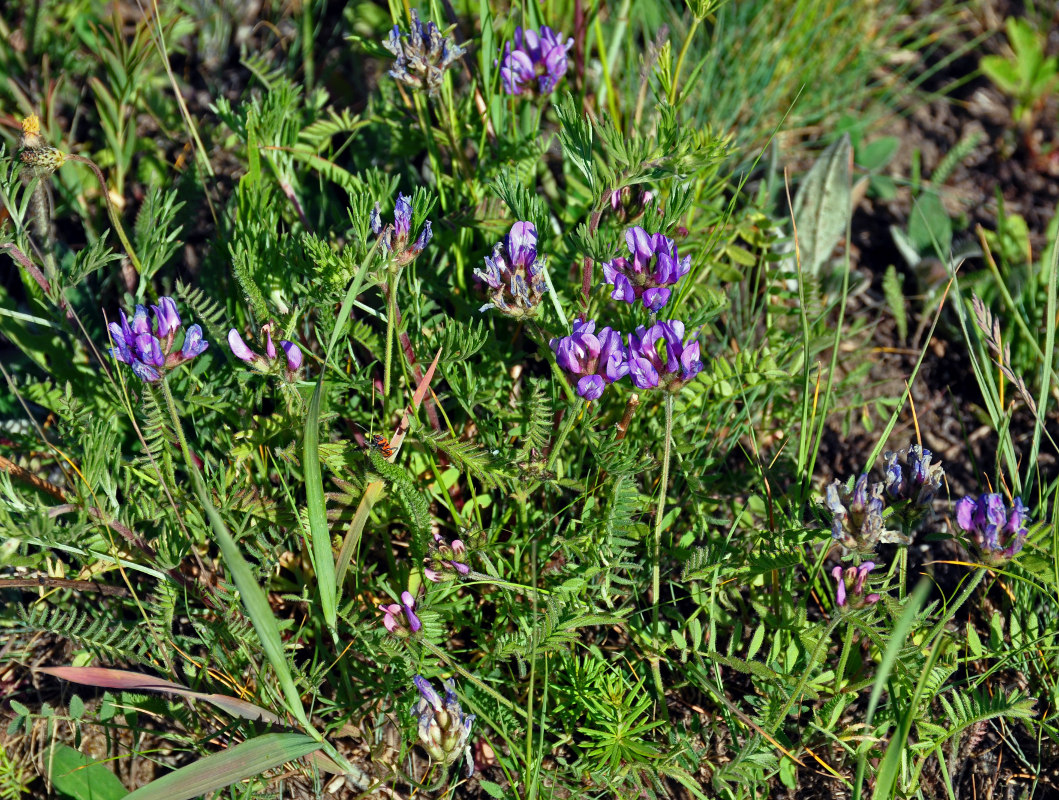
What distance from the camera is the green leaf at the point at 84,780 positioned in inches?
71.3

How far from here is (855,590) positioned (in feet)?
5.31

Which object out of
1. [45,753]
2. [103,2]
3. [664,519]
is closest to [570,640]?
[664,519]

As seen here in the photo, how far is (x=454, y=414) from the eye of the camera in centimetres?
222

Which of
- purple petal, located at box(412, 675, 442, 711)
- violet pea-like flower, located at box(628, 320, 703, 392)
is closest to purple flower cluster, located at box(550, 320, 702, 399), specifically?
violet pea-like flower, located at box(628, 320, 703, 392)

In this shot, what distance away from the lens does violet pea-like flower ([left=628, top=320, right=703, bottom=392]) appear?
1.60 meters

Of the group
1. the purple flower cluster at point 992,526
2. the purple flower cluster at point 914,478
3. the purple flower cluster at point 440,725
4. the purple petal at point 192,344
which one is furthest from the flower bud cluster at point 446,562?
the purple flower cluster at point 992,526

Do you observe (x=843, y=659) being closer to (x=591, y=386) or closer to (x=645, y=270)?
(x=591, y=386)

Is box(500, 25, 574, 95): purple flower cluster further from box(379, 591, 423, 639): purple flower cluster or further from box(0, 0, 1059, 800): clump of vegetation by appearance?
box(379, 591, 423, 639): purple flower cluster

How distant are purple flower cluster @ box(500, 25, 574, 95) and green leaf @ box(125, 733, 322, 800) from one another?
1.48 meters

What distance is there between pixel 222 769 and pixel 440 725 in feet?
1.24

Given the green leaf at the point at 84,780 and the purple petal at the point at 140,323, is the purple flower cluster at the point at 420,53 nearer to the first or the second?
the purple petal at the point at 140,323

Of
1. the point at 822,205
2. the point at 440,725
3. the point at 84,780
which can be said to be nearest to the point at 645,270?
the point at 440,725

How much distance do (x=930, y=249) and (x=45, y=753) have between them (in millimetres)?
2730

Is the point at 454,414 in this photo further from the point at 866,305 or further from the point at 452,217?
the point at 866,305
